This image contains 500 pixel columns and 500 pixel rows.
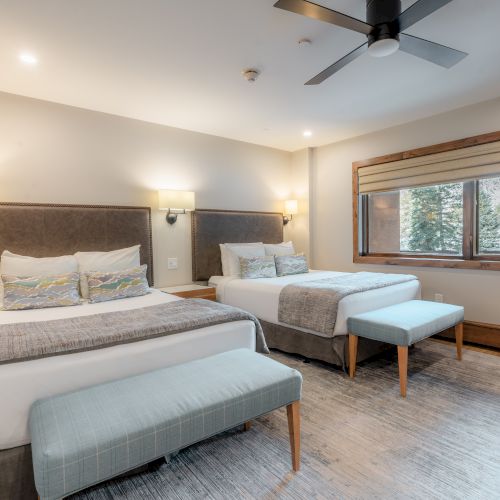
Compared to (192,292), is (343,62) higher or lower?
higher

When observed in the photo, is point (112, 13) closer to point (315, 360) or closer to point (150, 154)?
point (150, 154)

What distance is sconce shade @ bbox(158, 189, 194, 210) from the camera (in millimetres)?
3676

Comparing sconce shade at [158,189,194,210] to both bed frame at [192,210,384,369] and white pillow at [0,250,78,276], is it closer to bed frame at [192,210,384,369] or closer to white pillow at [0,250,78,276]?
bed frame at [192,210,384,369]

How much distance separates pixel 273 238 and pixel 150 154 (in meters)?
2.04

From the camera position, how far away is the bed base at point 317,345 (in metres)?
2.82

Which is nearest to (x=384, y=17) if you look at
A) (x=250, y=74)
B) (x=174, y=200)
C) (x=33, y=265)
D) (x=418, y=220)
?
(x=250, y=74)

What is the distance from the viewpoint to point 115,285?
2818 millimetres

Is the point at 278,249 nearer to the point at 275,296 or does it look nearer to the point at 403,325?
the point at 275,296

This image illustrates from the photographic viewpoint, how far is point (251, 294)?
3.51 metres

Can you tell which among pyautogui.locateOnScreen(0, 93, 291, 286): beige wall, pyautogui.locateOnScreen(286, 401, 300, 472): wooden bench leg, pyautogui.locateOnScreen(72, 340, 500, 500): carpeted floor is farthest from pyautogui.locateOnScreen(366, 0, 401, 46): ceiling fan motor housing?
pyautogui.locateOnScreen(0, 93, 291, 286): beige wall

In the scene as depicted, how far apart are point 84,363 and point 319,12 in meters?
2.02

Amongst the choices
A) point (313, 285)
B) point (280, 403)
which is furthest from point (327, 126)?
point (280, 403)

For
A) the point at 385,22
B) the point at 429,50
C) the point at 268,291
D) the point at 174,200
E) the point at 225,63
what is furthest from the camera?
the point at 174,200

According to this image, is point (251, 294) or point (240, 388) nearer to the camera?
point (240, 388)
